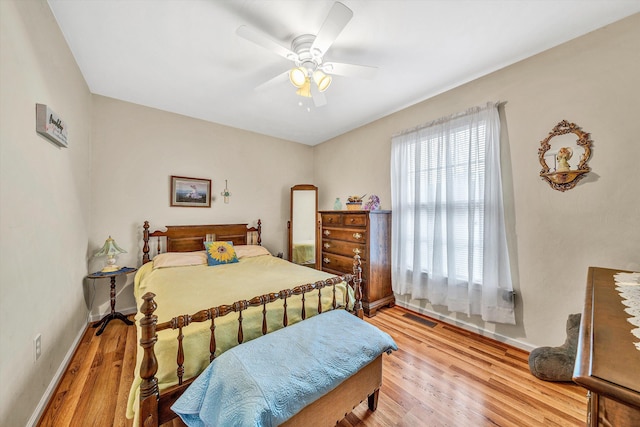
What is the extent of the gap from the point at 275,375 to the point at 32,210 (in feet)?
5.83

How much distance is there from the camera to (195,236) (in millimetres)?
3477

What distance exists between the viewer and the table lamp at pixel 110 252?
2.69 meters

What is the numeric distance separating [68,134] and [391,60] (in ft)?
9.68

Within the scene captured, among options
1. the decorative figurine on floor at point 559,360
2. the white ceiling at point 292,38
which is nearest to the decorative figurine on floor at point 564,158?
the white ceiling at point 292,38

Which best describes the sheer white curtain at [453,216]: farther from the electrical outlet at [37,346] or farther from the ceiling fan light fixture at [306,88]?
the electrical outlet at [37,346]

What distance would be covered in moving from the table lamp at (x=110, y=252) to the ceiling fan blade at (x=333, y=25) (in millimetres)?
3028

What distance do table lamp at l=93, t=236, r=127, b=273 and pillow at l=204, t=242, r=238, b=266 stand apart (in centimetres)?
94

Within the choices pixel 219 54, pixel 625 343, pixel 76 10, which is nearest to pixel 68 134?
pixel 76 10

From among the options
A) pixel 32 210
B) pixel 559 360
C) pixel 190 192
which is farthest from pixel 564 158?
pixel 190 192

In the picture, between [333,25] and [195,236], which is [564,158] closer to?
[333,25]

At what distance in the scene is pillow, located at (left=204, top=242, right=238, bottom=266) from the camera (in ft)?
9.95

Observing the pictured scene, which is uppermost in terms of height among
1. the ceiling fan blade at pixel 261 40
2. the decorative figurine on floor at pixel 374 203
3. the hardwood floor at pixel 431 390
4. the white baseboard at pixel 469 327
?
the ceiling fan blade at pixel 261 40

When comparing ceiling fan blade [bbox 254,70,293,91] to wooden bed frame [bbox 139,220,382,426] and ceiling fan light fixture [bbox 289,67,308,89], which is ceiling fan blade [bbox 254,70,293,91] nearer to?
ceiling fan light fixture [bbox 289,67,308,89]

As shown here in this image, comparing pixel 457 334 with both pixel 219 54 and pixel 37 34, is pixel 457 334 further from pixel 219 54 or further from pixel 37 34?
pixel 37 34
